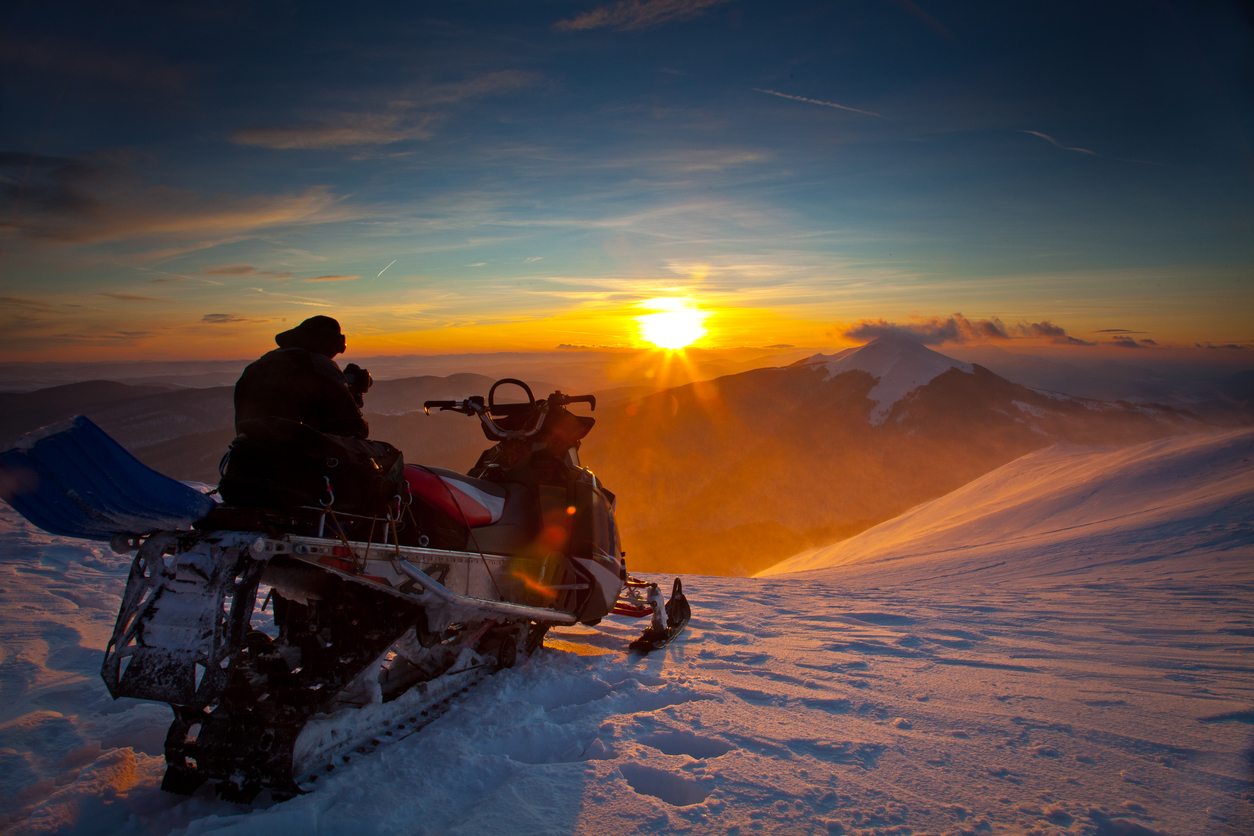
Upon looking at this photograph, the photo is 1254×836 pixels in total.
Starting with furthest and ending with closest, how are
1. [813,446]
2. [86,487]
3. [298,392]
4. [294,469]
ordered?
[813,446], [298,392], [294,469], [86,487]

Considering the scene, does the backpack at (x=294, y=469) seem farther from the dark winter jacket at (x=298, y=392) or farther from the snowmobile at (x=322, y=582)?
the dark winter jacket at (x=298, y=392)

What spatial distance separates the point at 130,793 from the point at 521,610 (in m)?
1.68

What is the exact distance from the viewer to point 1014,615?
5.77 meters

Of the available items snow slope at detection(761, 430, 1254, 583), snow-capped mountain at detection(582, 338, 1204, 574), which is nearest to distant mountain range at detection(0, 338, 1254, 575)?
snow-capped mountain at detection(582, 338, 1204, 574)

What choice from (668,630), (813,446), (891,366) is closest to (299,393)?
(668,630)

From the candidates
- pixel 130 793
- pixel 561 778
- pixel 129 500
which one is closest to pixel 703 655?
pixel 561 778

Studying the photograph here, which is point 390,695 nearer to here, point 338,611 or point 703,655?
point 338,611

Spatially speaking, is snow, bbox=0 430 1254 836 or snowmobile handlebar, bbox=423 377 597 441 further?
snowmobile handlebar, bbox=423 377 597 441

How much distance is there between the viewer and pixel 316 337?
3.08 m

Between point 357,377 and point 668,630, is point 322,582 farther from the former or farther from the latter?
point 668,630

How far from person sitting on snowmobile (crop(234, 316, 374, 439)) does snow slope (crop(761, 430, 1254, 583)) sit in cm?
813

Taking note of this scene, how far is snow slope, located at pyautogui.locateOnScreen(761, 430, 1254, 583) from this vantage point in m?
7.51

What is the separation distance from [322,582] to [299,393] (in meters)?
0.84

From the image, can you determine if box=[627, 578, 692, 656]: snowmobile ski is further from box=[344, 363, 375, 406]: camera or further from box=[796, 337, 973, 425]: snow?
box=[796, 337, 973, 425]: snow
